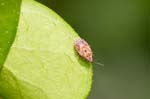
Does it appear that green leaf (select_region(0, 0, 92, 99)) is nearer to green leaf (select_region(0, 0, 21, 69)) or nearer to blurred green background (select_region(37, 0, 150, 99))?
green leaf (select_region(0, 0, 21, 69))

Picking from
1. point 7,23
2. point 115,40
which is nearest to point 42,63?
point 7,23

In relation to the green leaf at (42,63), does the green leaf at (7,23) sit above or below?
above

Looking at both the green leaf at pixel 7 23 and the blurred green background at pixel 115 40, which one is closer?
the green leaf at pixel 7 23

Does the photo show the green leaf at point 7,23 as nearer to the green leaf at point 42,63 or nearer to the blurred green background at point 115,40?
the green leaf at point 42,63

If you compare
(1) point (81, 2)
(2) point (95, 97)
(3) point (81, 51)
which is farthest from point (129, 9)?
(3) point (81, 51)

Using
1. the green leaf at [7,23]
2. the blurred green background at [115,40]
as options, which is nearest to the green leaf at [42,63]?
the green leaf at [7,23]

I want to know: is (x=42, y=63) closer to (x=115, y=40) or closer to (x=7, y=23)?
(x=7, y=23)
